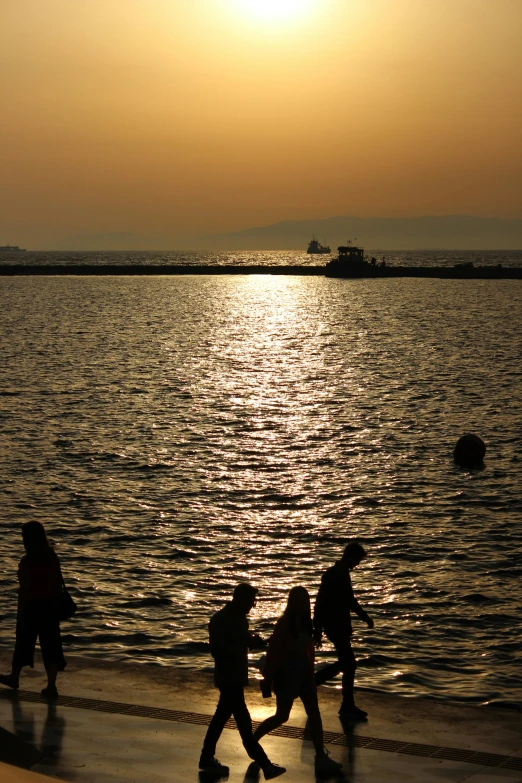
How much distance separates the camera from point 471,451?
3200 cm

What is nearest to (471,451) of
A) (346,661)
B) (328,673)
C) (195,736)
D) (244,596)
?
(328,673)

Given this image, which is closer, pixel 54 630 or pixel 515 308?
pixel 54 630

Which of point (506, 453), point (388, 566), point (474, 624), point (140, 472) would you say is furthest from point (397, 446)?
point (474, 624)

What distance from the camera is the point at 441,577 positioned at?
20.4 meters

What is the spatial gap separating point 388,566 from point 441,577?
1261mm

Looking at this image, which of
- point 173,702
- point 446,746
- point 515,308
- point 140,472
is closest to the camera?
point 446,746

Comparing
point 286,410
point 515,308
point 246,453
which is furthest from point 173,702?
point 515,308

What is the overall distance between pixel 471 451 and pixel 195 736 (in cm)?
2287

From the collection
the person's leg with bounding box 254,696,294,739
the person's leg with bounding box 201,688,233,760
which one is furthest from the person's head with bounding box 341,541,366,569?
the person's leg with bounding box 201,688,233,760

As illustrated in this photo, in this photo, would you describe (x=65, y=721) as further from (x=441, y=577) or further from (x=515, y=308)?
(x=515, y=308)

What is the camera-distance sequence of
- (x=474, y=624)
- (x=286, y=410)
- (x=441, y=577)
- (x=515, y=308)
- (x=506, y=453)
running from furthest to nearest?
1. (x=515, y=308)
2. (x=286, y=410)
3. (x=506, y=453)
4. (x=441, y=577)
5. (x=474, y=624)

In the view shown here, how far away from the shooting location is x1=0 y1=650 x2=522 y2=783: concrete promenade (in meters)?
9.30

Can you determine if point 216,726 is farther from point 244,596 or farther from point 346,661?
point 346,661

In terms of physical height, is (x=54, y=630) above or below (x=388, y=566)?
above
